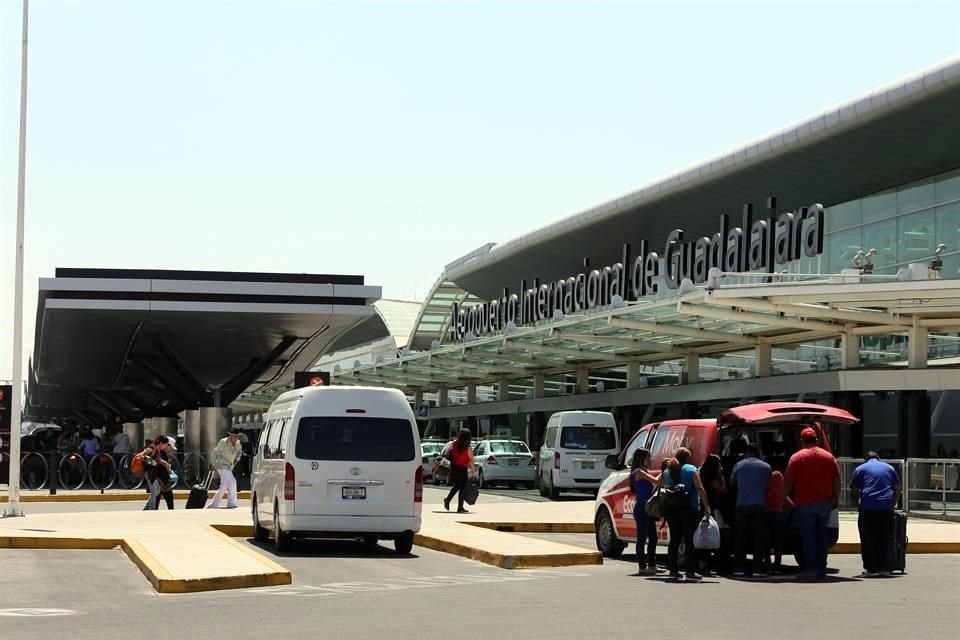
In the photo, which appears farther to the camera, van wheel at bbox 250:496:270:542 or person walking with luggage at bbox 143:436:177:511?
person walking with luggage at bbox 143:436:177:511

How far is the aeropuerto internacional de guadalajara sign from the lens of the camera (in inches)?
1601

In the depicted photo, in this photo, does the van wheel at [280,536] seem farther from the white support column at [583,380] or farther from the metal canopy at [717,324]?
the white support column at [583,380]

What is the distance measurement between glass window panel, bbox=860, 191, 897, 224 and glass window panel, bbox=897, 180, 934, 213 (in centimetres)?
27

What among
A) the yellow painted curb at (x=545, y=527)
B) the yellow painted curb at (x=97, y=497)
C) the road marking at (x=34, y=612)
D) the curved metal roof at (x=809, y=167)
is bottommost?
the yellow painted curb at (x=97, y=497)

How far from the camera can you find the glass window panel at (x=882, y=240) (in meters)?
42.6

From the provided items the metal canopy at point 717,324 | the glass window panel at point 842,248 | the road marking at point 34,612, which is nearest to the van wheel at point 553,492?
the metal canopy at point 717,324

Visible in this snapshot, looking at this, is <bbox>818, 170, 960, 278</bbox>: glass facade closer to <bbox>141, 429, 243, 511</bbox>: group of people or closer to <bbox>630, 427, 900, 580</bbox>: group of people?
<bbox>141, 429, 243, 511</bbox>: group of people

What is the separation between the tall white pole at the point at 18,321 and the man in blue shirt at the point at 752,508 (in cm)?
1341

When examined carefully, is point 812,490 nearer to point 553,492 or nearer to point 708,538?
point 708,538

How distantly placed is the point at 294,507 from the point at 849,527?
10237mm

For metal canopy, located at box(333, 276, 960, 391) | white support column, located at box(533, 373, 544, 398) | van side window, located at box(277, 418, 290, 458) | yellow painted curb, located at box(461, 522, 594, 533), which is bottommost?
yellow painted curb, located at box(461, 522, 594, 533)

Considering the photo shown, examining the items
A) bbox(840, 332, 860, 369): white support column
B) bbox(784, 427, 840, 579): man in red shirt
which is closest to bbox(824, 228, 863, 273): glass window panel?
bbox(840, 332, 860, 369): white support column

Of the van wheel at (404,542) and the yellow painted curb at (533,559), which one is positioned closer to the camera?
the yellow painted curb at (533,559)

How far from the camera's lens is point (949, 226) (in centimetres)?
4016
